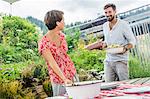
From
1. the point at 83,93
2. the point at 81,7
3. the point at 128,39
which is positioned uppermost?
the point at 81,7

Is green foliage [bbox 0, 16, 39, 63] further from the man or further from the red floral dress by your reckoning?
the red floral dress

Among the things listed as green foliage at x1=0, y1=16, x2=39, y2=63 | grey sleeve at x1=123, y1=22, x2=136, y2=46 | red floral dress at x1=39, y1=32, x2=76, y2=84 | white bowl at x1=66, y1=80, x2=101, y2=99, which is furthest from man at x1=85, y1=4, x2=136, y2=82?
green foliage at x1=0, y1=16, x2=39, y2=63

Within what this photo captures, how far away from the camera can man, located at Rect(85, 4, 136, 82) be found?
3.60 meters

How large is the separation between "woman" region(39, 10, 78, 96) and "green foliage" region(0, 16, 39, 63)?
10.3 ft

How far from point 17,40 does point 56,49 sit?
397 centimetres

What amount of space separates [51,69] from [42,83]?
6.38ft

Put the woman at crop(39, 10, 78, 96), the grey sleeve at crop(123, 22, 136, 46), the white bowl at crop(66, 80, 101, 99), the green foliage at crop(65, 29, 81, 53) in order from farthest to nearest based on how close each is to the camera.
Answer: the green foliage at crop(65, 29, 81, 53)
the grey sleeve at crop(123, 22, 136, 46)
the woman at crop(39, 10, 78, 96)
the white bowl at crop(66, 80, 101, 99)

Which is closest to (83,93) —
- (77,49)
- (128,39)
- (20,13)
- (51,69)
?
(51,69)

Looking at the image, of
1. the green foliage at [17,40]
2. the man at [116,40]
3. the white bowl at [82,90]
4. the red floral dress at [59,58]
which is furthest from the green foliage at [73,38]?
the white bowl at [82,90]

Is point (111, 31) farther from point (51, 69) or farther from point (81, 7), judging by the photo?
point (81, 7)

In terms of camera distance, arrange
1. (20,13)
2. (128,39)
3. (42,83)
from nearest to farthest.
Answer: (128,39), (42,83), (20,13)

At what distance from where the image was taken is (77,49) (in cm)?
642

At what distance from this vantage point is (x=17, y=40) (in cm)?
649

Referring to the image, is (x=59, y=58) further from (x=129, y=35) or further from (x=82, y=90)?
(x=129, y=35)
